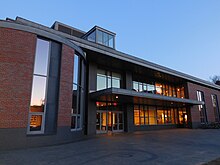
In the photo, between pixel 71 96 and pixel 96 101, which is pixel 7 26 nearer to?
pixel 71 96

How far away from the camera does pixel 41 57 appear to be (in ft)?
36.6

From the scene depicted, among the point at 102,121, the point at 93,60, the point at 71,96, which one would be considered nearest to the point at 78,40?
the point at 93,60

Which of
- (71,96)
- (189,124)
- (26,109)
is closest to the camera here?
(26,109)

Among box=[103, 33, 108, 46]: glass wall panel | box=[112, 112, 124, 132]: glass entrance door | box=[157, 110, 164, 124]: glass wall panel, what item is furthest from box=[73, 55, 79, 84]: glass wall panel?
box=[157, 110, 164, 124]: glass wall panel

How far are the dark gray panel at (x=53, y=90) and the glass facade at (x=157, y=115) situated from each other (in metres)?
12.3

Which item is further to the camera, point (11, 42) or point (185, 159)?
point (11, 42)

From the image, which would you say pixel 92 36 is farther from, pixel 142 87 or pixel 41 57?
pixel 41 57

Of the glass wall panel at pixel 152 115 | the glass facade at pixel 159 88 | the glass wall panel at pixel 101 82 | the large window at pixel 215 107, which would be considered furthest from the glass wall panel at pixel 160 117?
the large window at pixel 215 107

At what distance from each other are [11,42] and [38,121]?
5.00 m

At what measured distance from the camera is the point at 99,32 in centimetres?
2011

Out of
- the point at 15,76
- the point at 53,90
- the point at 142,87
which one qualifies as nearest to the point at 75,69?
the point at 53,90

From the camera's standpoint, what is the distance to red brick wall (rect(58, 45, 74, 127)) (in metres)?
11.5

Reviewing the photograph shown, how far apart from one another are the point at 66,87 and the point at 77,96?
2.06m

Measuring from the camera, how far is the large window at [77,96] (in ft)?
43.5
